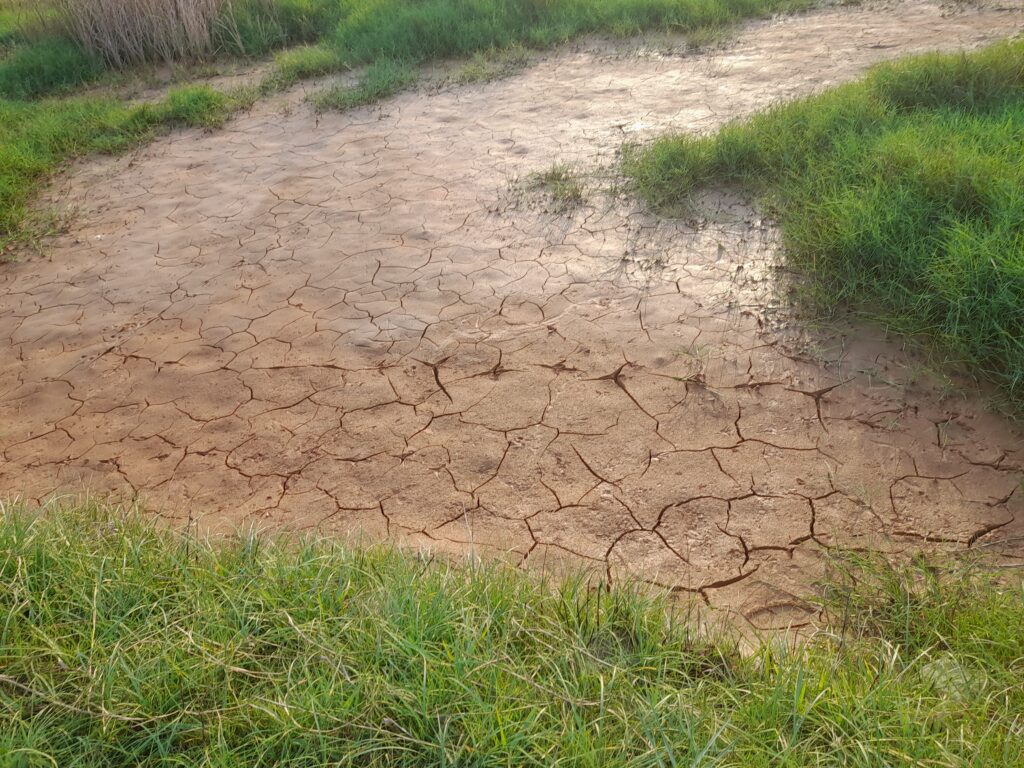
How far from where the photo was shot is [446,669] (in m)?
1.59

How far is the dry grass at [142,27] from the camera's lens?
6504 millimetres

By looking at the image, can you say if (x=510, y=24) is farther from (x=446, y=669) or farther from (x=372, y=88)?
(x=446, y=669)

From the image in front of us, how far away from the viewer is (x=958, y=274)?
261cm

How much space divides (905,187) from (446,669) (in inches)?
105

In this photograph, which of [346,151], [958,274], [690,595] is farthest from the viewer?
[346,151]

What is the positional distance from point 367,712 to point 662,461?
1.25m

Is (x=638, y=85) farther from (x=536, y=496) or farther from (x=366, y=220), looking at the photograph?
(x=536, y=496)

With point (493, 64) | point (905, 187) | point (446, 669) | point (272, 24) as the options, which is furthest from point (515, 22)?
point (446, 669)

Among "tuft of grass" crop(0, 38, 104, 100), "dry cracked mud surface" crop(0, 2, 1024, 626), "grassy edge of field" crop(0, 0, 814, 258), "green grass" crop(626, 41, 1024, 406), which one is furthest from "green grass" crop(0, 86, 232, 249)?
"green grass" crop(626, 41, 1024, 406)

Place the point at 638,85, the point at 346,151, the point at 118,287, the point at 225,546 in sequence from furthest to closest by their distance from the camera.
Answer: the point at 638,85 → the point at 346,151 → the point at 118,287 → the point at 225,546

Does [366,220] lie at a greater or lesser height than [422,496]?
greater

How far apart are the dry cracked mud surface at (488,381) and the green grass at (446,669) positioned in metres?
0.23

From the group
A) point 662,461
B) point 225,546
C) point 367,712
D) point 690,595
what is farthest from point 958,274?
point 225,546

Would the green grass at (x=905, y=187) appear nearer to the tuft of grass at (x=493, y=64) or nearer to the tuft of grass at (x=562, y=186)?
the tuft of grass at (x=562, y=186)
